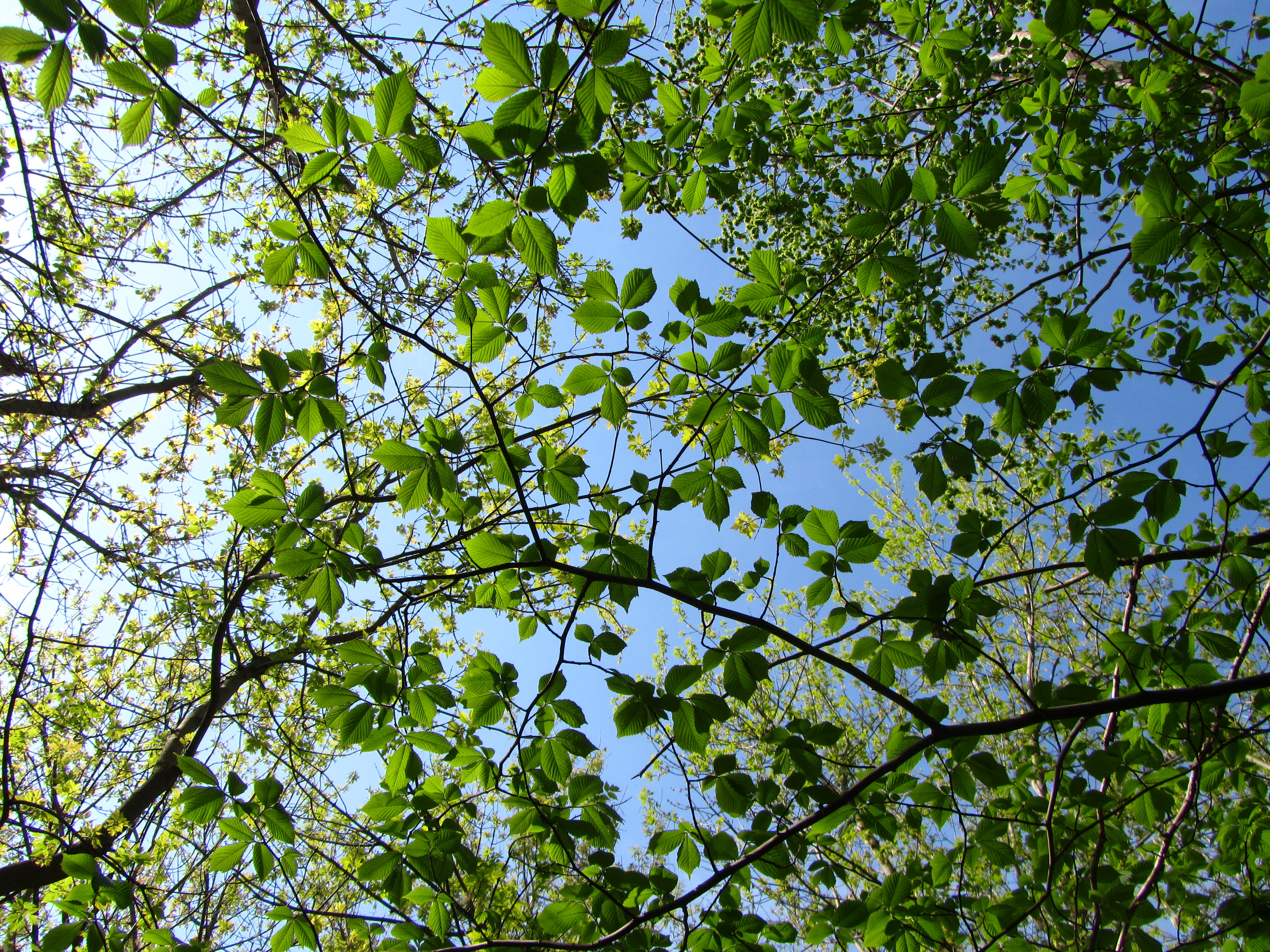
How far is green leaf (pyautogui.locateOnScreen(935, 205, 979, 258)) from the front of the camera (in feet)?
4.01

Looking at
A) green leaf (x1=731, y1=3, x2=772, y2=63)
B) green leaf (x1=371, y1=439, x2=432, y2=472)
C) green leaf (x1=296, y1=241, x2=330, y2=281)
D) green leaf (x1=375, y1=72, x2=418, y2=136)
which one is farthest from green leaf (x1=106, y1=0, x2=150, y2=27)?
green leaf (x1=731, y1=3, x2=772, y2=63)

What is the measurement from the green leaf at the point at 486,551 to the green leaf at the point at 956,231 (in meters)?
1.29

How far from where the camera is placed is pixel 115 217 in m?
4.13

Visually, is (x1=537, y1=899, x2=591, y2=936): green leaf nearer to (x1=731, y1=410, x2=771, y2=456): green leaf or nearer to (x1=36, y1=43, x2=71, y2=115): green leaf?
(x1=731, y1=410, x2=771, y2=456): green leaf

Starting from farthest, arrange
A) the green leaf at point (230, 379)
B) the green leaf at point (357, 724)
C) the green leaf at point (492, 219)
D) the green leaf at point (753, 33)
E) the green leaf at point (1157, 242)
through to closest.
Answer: the green leaf at point (357, 724)
the green leaf at point (1157, 242)
the green leaf at point (230, 379)
the green leaf at point (492, 219)
the green leaf at point (753, 33)

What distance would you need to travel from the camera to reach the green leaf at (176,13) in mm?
1022

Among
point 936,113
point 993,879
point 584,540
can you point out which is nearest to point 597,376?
point 584,540

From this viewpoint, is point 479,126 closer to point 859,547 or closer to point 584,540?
point 584,540

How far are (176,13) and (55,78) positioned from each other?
0.82 ft

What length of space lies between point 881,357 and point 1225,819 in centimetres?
265

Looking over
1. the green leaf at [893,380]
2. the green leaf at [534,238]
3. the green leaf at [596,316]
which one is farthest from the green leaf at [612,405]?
the green leaf at [893,380]

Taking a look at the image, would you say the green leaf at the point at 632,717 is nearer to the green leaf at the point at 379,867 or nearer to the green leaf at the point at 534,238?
the green leaf at the point at 379,867

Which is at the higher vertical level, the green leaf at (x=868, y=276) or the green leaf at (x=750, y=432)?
the green leaf at (x=868, y=276)

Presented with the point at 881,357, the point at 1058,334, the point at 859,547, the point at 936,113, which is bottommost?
the point at 859,547
